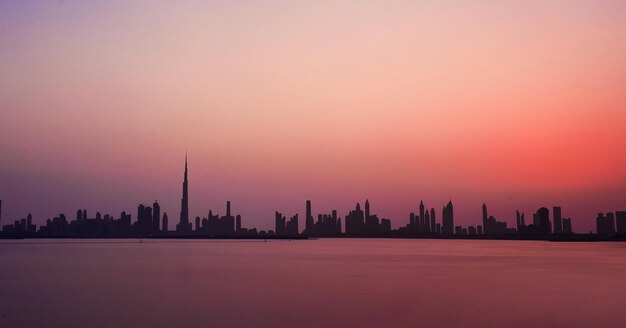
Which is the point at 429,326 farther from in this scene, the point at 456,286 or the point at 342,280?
the point at 342,280

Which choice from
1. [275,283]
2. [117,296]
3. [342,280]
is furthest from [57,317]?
[342,280]

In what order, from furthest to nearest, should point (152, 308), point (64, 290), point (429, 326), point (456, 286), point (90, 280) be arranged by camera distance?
point (90, 280), point (456, 286), point (64, 290), point (152, 308), point (429, 326)

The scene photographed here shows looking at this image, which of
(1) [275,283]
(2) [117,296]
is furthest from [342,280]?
(2) [117,296]

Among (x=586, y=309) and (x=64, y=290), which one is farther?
(x=64, y=290)

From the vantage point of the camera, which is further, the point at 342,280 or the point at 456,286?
the point at 342,280

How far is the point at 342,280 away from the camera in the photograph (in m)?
48.0

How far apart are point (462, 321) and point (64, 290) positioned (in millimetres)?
25569

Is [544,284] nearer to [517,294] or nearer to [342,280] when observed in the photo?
[517,294]

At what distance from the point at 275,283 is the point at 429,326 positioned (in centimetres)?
2143

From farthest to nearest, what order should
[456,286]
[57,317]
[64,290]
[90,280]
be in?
[90,280] < [456,286] < [64,290] < [57,317]

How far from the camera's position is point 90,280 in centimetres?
4725

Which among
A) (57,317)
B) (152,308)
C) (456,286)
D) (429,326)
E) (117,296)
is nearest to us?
(429,326)

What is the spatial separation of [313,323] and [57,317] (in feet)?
38.1

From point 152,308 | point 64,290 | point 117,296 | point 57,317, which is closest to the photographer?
point 57,317
